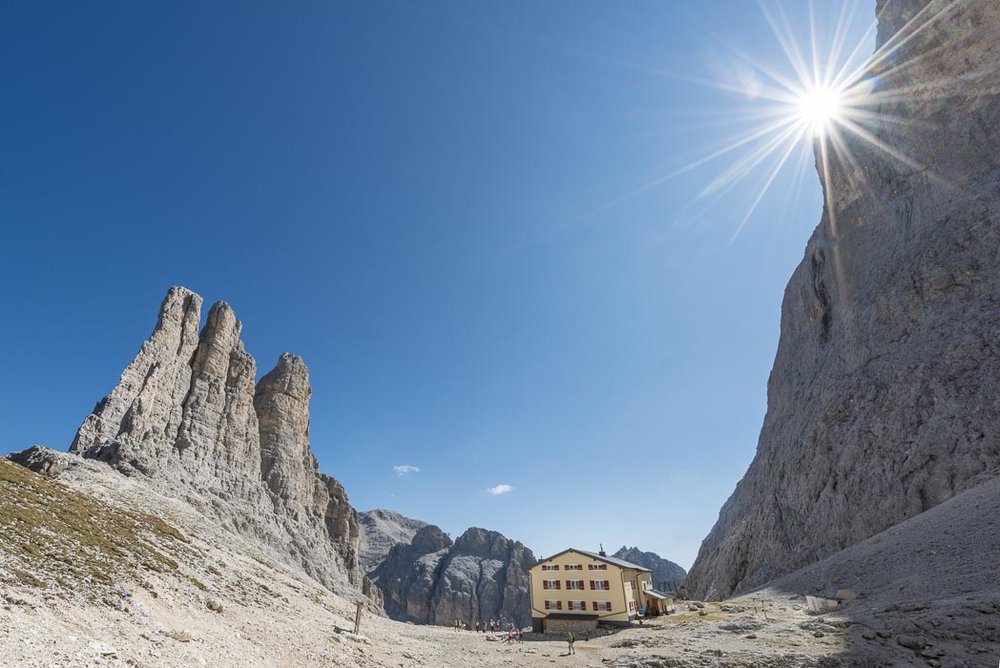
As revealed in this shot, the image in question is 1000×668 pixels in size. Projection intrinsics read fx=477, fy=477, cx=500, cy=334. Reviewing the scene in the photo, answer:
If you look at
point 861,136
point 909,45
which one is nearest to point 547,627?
point 861,136

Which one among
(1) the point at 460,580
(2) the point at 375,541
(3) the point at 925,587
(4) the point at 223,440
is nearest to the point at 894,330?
(3) the point at 925,587

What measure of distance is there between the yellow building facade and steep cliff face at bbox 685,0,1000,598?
1174 inches

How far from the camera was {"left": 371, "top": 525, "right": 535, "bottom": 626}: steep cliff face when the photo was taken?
138 meters

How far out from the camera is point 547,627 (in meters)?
45.5

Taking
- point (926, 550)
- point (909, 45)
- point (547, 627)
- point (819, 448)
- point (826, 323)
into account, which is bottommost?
point (547, 627)

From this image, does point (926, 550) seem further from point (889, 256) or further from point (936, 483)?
point (889, 256)

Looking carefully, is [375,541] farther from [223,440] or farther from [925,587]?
[925,587]

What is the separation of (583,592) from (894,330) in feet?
183

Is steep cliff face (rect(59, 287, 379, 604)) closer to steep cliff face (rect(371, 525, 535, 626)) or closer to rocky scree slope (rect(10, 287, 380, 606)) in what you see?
rocky scree slope (rect(10, 287, 380, 606))

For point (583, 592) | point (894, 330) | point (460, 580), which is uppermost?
point (894, 330)

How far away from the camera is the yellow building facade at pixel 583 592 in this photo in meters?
44.0

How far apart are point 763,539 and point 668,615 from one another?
33.5m

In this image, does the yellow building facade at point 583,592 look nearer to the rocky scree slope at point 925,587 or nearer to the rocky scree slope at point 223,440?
the rocky scree slope at point 925,587

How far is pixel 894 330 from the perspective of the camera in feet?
213
